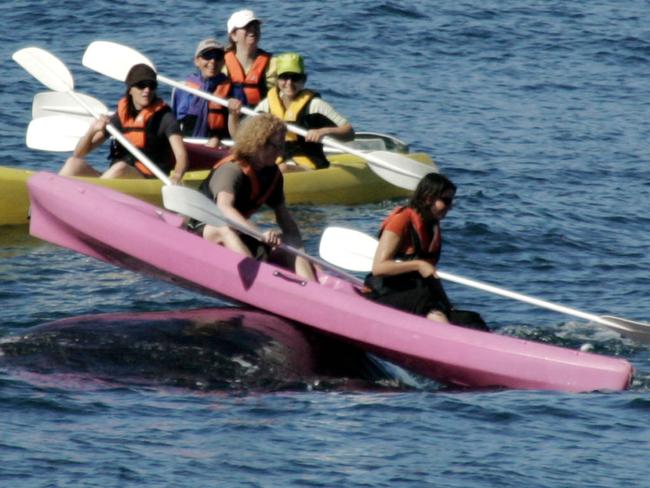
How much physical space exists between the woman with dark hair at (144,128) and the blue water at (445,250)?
78 cm

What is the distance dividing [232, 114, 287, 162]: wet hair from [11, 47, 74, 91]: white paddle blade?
373cm

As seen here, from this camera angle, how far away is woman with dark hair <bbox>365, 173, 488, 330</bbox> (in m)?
8.72

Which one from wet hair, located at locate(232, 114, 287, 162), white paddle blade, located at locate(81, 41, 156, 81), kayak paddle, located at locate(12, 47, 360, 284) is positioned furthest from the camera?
white paddle blade, located at locate(81, 41, 156, 81)

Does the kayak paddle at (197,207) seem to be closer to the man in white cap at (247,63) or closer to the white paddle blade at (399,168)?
the white paddle blade at (399,168)

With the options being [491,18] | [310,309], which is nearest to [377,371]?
[310,309]

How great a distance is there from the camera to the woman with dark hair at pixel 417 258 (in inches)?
343

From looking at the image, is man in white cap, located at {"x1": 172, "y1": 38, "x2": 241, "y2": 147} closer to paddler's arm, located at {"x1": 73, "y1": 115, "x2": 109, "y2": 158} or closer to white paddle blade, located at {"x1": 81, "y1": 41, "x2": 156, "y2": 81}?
white paddle blade, located at {"x1": 81, "y1": 41, "x2": 156, "y2": 81}

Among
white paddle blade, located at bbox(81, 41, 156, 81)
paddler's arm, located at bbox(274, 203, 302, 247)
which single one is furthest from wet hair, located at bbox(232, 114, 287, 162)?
white paddle blade, located at bbox(81, 41, 156, 81)

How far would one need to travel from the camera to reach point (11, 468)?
7.04 m

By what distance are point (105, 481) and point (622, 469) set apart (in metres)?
2.37

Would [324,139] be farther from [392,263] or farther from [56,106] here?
[392,263]

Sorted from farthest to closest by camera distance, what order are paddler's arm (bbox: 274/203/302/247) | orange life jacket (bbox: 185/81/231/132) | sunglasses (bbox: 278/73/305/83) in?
orange life jacket (bbox: 185/81/231/132), sunglasses (bbox: 278/73/305/83), paddler's arm (bbox: 274/203/302/247)

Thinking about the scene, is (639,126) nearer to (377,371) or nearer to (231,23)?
(231,23)

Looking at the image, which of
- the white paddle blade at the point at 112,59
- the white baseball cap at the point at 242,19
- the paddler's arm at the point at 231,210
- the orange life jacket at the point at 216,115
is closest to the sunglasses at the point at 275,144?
the paddler's arm at the point at 231,210
